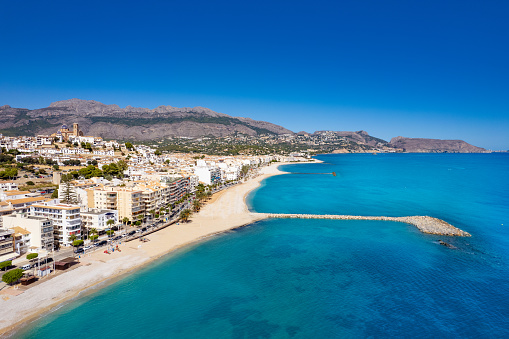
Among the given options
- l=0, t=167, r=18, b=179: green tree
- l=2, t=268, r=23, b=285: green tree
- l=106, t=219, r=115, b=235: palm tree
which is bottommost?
l=2, t=268, r=23, b=285: green tree

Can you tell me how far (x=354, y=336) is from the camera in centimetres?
1709

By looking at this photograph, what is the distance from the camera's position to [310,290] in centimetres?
2211

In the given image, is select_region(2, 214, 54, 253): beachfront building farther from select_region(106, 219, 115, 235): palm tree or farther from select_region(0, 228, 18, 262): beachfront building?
select_region(106, 219, 115, 235): palm tree

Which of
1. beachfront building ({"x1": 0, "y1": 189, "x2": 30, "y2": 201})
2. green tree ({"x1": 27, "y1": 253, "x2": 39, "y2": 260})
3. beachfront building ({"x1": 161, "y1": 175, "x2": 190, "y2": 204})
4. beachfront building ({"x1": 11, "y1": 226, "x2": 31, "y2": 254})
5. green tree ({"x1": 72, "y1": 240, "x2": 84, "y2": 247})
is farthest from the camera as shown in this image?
beachfront building ({"x1": 161, "y1": 175, "x2": 190, "y2": 204})

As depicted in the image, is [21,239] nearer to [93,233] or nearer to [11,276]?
[93,233]

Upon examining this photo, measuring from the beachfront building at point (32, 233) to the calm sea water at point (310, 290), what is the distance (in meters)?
8.98

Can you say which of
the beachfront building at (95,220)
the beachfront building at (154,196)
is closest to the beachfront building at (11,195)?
the beachfront building at (95,220)

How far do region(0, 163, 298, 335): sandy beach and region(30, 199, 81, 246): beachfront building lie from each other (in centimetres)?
358

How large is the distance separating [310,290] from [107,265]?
16469 mm

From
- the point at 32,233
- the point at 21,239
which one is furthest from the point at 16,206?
the point at 21,239

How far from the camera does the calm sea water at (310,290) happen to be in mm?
17609

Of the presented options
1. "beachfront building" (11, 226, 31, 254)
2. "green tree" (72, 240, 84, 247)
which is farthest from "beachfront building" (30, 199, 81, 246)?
"beachfront building" (11, 226, 31, 254)

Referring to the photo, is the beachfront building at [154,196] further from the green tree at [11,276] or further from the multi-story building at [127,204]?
the green tree at [11,276]

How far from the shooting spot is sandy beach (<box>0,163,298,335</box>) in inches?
697
